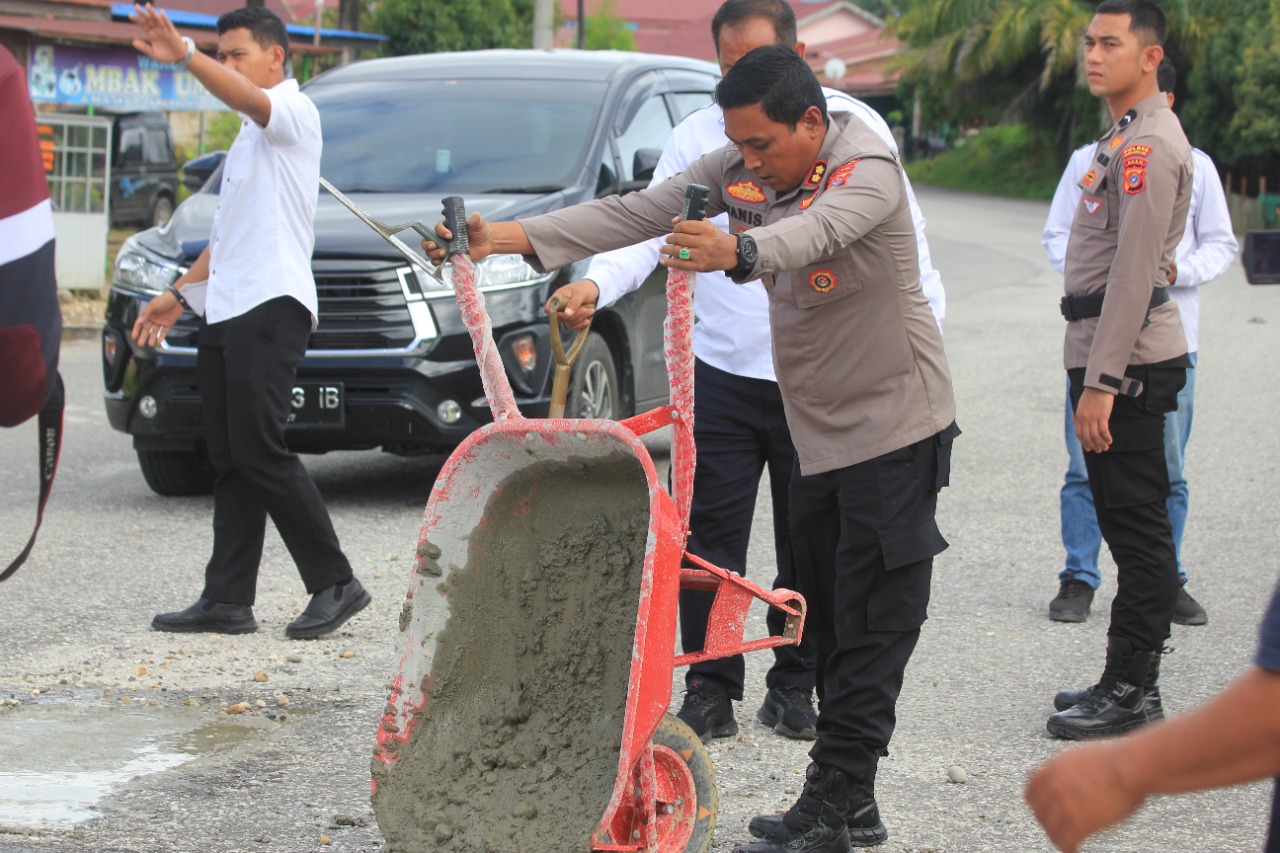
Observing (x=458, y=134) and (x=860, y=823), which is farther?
(x=458, y=134)

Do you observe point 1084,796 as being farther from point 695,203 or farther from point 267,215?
point 267,215

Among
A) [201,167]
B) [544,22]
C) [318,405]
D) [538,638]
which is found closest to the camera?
[538,638]

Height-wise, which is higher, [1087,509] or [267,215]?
[267,215]

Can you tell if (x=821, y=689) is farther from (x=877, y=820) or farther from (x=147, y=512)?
(x=147, y=512)

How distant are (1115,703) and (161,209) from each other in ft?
68.8

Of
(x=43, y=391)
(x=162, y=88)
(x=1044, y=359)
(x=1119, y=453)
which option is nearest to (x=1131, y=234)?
(x=1119, y=453)

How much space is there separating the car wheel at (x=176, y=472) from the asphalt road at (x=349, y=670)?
102 millimetres

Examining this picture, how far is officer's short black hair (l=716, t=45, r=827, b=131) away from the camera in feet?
11.5

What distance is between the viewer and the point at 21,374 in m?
3.04

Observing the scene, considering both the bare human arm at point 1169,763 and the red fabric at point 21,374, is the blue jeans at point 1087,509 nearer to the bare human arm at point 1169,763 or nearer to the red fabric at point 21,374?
the red fabric at point 21,374

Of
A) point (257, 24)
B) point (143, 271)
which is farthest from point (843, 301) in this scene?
point (143, 271)

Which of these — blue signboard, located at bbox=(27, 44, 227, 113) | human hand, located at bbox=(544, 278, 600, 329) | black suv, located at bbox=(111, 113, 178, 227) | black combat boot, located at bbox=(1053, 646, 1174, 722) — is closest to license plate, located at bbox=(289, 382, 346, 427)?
human hand, located at bbox=(544, 278, 600, 329)

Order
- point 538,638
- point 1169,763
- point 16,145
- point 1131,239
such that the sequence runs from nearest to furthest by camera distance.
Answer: point 1169,763
point 16,145
point 538,638
point 1131,239

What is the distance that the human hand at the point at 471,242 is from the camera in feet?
12.0
